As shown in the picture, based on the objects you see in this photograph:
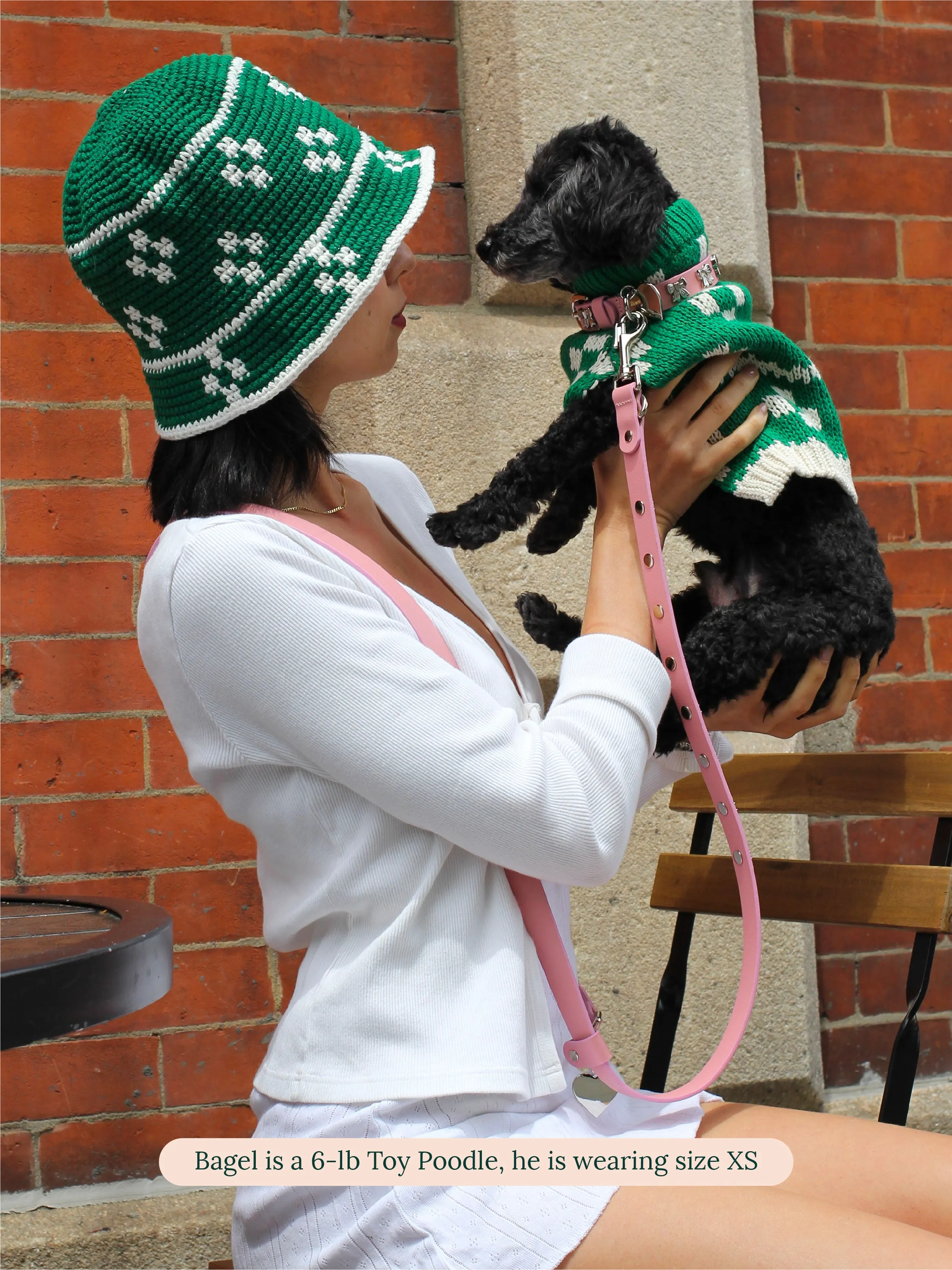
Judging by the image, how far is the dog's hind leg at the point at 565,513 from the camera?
127 cm

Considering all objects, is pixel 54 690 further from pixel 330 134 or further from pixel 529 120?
pixel 529 120

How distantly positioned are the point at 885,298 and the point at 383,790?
179 centimetres

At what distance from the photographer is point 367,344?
116 cm

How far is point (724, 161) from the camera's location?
202cm

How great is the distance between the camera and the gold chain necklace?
1153 millimetres

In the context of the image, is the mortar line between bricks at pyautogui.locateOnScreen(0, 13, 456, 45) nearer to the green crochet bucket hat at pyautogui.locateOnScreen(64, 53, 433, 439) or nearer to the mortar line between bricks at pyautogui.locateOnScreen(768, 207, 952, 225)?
the mortar line between bricks at pyautogui.locateOnScreen(768, 207, 952, 225)

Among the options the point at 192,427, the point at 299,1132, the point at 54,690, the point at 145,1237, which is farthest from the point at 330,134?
the point at 145,1237

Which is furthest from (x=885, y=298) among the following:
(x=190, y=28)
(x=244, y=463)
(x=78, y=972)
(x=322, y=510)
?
(x=78, y=972)

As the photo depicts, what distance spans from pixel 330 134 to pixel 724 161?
1147 mm

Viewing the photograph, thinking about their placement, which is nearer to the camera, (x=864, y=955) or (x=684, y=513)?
(x=684, y=513)

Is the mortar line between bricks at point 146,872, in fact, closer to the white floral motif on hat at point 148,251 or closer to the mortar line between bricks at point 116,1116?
the mortar line between bricks at point 116,1116

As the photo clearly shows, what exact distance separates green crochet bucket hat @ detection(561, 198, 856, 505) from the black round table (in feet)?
2.38

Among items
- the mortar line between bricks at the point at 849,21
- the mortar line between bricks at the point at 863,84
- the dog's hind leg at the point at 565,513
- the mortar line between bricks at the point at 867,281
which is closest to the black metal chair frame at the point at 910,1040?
the dog's hind leg at the point at 565,513

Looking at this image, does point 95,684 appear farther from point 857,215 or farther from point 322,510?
point 857,215
